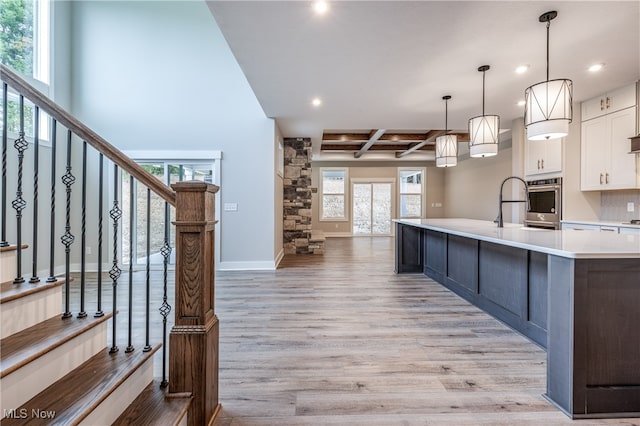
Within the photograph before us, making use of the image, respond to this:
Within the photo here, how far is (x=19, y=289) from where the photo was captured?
1.31m

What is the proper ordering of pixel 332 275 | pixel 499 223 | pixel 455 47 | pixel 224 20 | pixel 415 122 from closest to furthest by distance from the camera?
1. pixel 224 20
2. pixel 455 47
3. pixel 499 223
4. pixel 332 275
5. pixel 415 122

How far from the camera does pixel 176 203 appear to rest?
1386 millimetres

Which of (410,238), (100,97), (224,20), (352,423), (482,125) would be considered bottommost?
(352,423)

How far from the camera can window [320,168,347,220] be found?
33.1ft

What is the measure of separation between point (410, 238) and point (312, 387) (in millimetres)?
3342

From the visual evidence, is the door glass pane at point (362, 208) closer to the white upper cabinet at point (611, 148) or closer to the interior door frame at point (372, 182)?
the interior door frame at point (372, 182)

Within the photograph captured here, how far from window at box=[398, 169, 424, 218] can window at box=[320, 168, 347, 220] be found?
6.49 feet

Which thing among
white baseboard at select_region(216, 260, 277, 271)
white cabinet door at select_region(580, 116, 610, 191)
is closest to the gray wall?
white cabinet door at select_region(580, 116, 610, 191)

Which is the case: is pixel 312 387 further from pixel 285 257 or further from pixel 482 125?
pixel 285 257

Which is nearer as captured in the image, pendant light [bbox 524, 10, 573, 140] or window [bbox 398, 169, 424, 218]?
pendant light [bbox 524, 10, 573, 140]

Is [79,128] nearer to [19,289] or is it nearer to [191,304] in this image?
[19,289]

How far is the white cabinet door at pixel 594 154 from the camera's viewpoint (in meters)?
3.99

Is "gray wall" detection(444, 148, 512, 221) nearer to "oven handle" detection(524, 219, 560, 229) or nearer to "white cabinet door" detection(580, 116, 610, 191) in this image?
"oven handle" detection(524, 219, 560, 229)

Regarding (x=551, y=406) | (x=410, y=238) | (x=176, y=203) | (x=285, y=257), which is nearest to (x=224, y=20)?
(x=176, y=203)
